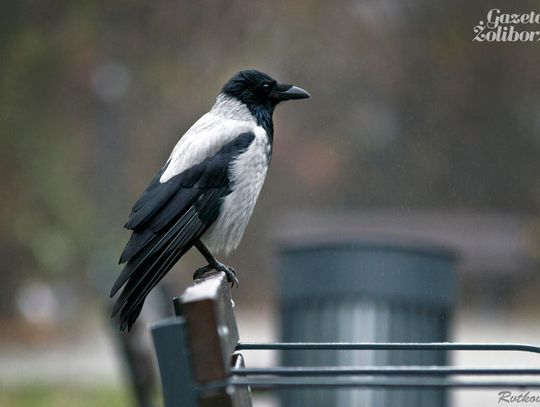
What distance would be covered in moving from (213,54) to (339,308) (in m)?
8.76

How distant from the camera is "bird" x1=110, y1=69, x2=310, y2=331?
3.88m

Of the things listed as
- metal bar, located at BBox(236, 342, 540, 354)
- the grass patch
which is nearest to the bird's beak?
metal bar, located at BBox(236, 342, 540, 354)

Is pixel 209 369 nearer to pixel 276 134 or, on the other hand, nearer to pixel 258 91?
pixel 258 91

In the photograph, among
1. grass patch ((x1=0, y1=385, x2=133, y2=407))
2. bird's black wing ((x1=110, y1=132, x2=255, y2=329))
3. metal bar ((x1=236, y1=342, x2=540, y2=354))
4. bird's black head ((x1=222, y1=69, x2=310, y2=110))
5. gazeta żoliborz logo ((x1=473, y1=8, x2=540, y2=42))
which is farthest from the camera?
gazeta żoliborz logo ((x1=473, y1=8, x2=540, y2=42))

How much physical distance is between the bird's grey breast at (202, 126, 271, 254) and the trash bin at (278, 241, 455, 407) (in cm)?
120

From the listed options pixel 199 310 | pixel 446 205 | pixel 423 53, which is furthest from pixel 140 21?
pixel 199 310

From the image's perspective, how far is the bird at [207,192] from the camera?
12.7 ft

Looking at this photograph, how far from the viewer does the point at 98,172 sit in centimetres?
1478

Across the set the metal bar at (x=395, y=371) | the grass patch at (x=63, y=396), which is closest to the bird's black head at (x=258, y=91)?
the metal bar at (x=395, y=371)

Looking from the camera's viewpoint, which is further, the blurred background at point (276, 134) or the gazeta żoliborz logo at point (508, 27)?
the blurred background at point (276, 134)

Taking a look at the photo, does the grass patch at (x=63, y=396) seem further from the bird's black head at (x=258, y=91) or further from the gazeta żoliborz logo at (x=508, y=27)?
the gazeta żoliborz logo at (x=508, y=27)

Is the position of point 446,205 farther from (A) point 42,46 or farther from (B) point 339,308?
(B) point 339,308

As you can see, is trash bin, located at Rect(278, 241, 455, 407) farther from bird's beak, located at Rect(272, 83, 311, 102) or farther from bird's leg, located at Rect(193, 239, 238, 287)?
bird's leg, located at Rect(193, 239, 238, 287)

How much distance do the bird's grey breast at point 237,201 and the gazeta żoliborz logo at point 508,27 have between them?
28.8 ft
